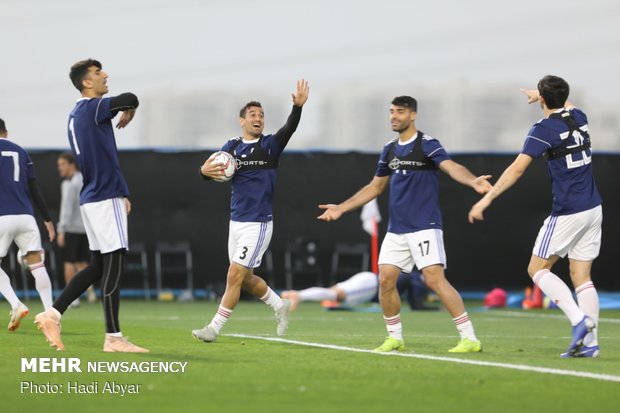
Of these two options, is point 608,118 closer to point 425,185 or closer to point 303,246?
point 303,246

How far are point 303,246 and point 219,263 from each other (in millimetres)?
1657

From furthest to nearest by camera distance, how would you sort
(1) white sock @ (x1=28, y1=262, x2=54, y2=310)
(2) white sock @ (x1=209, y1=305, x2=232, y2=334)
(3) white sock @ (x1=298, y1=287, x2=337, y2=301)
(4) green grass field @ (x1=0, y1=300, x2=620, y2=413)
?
1. (3) white sock @ (x1=298, y1=287, x2=337, y2=301)
2. (1) white sock @ (x1=28, y1=262, x2=54, y2=310)
3. (2) white sock @ (x1=209, y1=305, x2=232, y2=334)
4. (4) green grass field @ (x1=0, y1=300, x2=620, y2=413)

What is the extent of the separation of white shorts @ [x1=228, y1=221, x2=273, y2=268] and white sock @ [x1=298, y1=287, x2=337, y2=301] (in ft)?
17.6

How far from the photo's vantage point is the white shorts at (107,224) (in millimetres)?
8672

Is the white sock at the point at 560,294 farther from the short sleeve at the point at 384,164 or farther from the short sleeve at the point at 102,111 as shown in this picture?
the short sleeve at the point at 102,111

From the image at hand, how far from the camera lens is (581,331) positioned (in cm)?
868

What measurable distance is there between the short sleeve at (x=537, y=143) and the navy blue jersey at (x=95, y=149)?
3243 mm

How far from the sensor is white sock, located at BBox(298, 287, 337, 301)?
634 inches

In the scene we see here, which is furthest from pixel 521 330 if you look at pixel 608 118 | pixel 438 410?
pixel 608 118

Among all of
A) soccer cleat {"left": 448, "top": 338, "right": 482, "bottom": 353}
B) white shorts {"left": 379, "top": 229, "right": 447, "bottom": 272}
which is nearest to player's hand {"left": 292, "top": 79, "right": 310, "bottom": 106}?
white shorts {"left": 379, "top": 229, "right": 447, "bottom": 272}

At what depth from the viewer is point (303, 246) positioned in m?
21.2

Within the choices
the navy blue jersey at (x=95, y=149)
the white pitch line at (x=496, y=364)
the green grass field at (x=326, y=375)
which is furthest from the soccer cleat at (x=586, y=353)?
the navy blue jersey at (x=95, y=149)

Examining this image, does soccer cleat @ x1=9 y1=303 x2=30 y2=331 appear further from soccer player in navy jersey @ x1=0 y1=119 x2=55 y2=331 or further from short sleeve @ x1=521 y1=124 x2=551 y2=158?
short sleeve @ x1=521 y1=124 x2=551 y2=158

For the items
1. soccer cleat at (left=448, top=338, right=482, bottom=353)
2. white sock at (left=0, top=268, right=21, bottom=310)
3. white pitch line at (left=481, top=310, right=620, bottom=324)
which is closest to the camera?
soccer cleat at (left=448, top=338, right=482, bottom=353)
